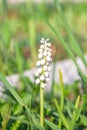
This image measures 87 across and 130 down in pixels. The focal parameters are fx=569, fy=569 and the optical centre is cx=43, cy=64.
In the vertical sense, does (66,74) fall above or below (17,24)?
below

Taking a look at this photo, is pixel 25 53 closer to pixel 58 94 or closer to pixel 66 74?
pixel 66 74

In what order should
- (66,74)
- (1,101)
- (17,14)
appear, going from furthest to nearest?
(17,14)
(66,74)
(1,101)

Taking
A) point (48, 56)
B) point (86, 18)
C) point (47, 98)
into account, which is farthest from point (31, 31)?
point (86, 18)

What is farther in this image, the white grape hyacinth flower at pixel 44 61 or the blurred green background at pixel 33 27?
the blurred green background at pixel 33 27

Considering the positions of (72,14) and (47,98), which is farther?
(72,14)

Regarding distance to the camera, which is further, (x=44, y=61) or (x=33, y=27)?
(x=33, y=27)

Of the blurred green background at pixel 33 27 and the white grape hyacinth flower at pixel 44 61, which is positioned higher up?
the blurred green background at pixel 33 27

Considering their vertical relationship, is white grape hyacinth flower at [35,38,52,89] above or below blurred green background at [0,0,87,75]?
below

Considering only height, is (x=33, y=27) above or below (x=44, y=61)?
above

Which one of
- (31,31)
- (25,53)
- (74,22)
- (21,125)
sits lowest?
(21,125)

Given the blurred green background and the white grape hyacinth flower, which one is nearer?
the white grape hyacinth flower

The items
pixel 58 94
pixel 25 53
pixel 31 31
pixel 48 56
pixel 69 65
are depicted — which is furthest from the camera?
pixel 25 53
